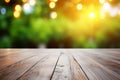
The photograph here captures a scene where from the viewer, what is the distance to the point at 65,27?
815 centimetres

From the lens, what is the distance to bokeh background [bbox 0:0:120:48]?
26.5 ft

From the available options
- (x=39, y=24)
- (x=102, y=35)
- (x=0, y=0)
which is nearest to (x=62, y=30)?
(x=39, y=24)

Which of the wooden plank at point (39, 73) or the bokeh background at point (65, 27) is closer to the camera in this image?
the wooden plank at point (39, 73)

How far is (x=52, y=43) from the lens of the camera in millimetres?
8227

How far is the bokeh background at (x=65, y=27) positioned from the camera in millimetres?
8070

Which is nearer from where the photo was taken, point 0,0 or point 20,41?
point 20,41

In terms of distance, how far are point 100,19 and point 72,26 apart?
1.12 meters

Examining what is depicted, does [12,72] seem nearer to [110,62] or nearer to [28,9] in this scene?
[110,62]

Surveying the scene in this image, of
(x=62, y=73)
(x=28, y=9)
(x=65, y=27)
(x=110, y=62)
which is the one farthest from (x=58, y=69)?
(x=28, y=9)

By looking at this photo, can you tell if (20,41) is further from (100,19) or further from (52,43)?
(100,19)

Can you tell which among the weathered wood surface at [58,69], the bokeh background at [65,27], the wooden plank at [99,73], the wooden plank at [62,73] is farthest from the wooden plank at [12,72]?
the bokeh background at [65,27]

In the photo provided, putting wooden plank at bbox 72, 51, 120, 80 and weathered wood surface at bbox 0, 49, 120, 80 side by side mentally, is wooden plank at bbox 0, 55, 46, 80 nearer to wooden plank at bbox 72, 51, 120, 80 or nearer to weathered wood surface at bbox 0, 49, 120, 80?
weathered wood surface at bbox 0, 49, 120, 80

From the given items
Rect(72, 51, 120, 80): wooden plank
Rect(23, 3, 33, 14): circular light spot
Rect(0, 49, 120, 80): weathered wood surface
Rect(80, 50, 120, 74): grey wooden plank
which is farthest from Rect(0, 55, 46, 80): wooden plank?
Rect(23, 3, 33, 14): circular light spot

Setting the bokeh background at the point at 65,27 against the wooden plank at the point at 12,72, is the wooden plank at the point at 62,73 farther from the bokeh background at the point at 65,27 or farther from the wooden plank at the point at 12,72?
the bokeh background at the point at 65,27
